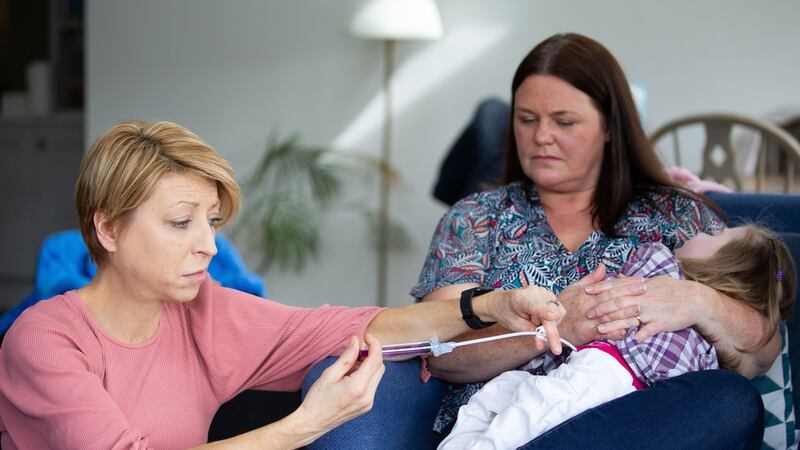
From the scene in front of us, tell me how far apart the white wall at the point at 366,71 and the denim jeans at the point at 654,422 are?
291cm

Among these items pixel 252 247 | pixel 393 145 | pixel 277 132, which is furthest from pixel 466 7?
pixel 252 247

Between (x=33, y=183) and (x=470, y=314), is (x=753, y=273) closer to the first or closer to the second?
(x=470, y=314)

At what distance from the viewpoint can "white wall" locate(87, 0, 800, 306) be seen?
4.43 meters

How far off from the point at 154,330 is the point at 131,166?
31cm

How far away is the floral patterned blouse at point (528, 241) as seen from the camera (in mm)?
2163

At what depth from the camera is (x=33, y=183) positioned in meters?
6.00

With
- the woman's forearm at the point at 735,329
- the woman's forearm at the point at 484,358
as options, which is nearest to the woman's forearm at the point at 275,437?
the woman's forearm at the point at 484,358

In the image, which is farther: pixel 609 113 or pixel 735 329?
pixel 609 113

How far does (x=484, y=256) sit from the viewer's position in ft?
7.28

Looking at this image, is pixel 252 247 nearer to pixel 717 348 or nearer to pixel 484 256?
pixel 484 256

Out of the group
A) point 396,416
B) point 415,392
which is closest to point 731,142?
point 415,392

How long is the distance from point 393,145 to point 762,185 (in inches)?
77.2

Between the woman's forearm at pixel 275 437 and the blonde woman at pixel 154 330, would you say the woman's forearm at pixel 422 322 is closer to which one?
the blonde woman at pixel 154 330

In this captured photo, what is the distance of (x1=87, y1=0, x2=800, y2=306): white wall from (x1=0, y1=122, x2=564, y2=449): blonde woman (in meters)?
3.00
